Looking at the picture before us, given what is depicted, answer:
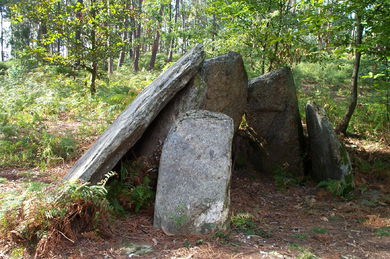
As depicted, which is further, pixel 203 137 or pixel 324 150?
pixel 324 150

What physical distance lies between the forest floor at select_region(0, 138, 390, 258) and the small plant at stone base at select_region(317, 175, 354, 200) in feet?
0.29

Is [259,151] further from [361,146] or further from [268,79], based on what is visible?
[361,146]

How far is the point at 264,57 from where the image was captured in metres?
8.34

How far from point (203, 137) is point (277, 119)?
3157 millimetres

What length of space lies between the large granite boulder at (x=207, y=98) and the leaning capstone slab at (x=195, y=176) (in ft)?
2.73

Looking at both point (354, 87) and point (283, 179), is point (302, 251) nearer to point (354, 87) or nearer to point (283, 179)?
point (283, 179)

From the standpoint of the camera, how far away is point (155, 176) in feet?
16.6

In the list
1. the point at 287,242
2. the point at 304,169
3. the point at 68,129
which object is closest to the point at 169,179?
the point at 287,242

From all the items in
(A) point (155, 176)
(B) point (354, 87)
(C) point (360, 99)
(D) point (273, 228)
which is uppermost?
(B) point (354, 87)

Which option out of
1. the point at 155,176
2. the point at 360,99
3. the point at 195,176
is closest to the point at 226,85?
the point at 155,176

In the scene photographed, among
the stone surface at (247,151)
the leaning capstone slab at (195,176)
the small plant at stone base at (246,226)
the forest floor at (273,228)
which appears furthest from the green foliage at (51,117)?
the small plant at stone base at (246,226)

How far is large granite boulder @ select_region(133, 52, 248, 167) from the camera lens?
5410 mm

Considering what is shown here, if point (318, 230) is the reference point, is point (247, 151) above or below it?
above

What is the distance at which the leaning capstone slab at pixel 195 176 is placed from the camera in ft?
12.3
